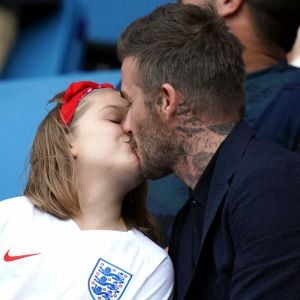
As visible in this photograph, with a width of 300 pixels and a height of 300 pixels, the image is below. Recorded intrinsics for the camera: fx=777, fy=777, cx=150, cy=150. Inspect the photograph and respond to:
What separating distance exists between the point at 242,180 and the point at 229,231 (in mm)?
103

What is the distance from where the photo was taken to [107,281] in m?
1.72

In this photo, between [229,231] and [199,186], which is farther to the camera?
[199,186]

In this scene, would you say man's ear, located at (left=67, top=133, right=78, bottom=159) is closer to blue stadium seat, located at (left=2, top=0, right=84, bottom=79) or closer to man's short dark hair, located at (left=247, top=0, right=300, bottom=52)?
man's short dark hair, located at (left=247, top=0, right=300, bottom=52)

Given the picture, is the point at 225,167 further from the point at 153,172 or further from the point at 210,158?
the point at 153,172

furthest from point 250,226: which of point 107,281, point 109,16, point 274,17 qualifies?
point 109,16

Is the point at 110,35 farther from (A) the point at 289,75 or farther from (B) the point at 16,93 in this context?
(A) the point at 289,75

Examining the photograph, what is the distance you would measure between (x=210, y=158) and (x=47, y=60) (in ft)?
6.92

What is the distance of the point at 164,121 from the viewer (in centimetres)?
170

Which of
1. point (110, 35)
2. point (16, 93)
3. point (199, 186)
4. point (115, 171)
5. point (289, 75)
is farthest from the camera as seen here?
point (110, 35)

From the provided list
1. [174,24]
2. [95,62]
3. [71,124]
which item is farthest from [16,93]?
[95,62]

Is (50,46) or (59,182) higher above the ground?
(59,182)

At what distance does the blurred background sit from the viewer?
2.44 meters

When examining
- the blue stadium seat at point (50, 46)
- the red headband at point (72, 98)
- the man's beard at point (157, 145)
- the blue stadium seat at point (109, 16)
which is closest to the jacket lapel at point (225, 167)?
the man's beard at point (157, 145)

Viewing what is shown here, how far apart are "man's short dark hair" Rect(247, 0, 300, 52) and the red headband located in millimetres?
537
